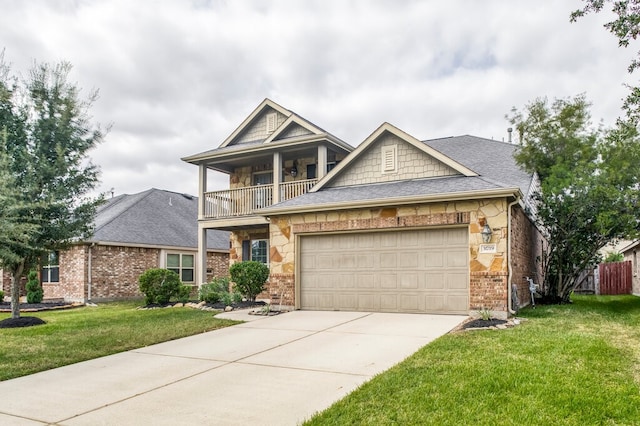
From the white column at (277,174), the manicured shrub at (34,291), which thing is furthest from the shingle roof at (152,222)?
the white column at (277,174)

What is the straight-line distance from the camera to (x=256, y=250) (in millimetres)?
19516

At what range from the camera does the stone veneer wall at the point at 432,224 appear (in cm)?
1059

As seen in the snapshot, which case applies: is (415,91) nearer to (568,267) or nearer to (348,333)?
(568,267)

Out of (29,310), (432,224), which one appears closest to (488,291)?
(432,224)

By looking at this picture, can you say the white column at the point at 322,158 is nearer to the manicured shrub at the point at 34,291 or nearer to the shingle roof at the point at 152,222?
the shingle roof at the point at 152,222

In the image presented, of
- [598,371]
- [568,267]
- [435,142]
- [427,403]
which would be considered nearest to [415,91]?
[435,142]

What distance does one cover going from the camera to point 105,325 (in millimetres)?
11531

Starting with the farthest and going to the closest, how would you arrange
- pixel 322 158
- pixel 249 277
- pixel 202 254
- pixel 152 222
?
pixel 152 222
pixel 202 254
pixel 322 158
pixel 249 277

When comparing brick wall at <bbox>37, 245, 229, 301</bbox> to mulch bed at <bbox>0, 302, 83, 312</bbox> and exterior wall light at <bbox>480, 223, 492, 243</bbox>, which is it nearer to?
mulch bed at <bbox>0, 302, 83, 312</bbox>

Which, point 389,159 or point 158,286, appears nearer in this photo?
point 389,159

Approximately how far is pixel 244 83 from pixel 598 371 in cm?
1653

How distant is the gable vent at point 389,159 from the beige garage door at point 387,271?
8.12 ft

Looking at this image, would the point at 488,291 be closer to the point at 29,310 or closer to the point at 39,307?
the point at 29,310

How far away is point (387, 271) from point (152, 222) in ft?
48.0
